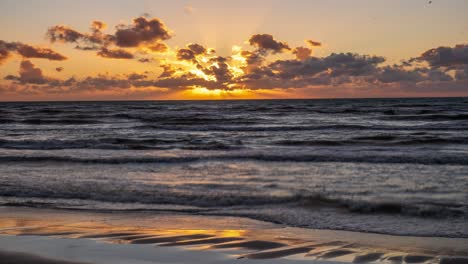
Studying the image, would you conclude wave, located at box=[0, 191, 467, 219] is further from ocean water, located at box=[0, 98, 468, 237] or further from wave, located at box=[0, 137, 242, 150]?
wave, located at box=[0, 137, 242, 150]

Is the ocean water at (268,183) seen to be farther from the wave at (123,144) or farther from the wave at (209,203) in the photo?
the wave at (123,144)

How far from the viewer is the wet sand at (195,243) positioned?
593 centimetres

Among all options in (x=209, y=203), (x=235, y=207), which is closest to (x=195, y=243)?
(x=235, y=207)

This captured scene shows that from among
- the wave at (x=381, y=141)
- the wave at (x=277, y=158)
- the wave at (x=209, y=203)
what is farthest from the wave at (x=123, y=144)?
the wave at (x=209, y=203)

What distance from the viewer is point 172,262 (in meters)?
5.70

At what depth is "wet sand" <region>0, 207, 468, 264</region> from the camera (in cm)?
593

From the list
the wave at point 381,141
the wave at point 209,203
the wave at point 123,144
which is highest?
the wave at point 123,144

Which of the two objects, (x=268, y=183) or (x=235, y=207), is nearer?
(x=235, y=207)

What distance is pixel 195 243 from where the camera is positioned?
6.68 metres

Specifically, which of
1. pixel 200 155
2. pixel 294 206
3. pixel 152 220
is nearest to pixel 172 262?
pixel 152 220

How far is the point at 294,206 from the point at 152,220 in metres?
2.97

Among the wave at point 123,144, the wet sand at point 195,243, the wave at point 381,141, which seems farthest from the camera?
the wave at point 381,141

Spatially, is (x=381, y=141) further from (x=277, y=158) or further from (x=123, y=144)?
(x=123, y=144)

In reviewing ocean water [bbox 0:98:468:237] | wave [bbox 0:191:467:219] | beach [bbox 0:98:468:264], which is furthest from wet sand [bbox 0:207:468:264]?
wave [bbox 0:191:467:219]
